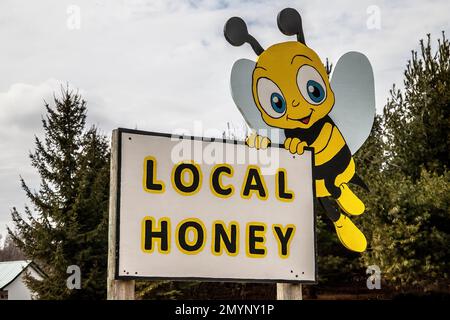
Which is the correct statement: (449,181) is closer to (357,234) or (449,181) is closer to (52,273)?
(357,234)

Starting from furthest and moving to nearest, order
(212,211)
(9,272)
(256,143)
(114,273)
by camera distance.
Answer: (9,272) → (256,143) → (212,211) → (114,273)

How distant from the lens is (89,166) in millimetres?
23750

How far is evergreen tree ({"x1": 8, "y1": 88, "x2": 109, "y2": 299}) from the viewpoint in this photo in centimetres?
2186

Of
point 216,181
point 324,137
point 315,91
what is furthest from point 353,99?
point 216,181

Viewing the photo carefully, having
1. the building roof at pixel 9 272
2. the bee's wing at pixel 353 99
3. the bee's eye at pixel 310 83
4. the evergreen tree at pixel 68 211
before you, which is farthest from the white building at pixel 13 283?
the bee's eye at pixel 310 83

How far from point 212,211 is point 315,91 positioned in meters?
3.46

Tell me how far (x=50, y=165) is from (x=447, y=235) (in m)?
14.4

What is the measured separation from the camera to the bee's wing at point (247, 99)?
766 cm

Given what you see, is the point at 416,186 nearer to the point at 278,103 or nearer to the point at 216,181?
the point at 278,103

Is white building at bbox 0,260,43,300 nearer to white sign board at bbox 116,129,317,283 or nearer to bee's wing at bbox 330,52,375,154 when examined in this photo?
bee's wing at bbox 330,52,375,154

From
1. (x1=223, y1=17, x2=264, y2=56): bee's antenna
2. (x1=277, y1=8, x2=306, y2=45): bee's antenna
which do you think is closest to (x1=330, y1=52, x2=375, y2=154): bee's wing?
(x1=277, y1=8, x2=306, y2=45): bee's antenna

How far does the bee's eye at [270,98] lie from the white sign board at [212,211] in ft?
7.95

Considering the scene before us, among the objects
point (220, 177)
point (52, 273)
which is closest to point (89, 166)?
point (52, 273)

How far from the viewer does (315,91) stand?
26.0 feet
